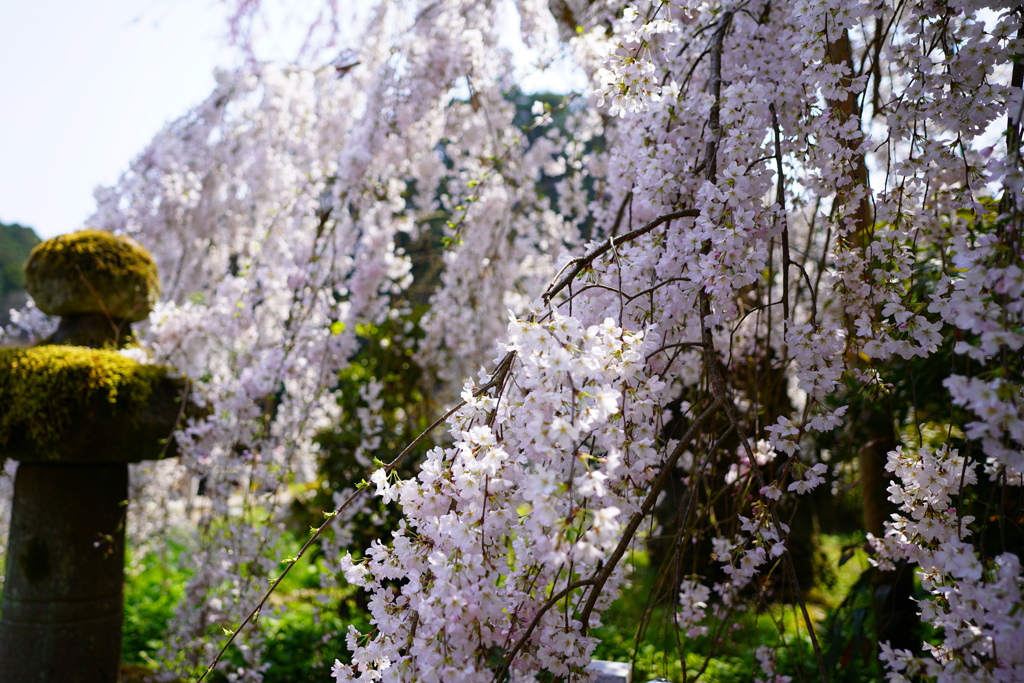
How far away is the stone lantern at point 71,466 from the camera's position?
6.93 ft

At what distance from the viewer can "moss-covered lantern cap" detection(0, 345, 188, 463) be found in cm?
209

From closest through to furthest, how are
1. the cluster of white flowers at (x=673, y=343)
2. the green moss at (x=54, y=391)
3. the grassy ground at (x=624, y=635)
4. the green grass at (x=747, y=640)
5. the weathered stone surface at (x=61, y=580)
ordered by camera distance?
the cluster of white flowers at (x=673, y=343)
the green moss at (x=54, y=391)
the weathered stone surface at (x=61, y=580)
the green grass at (x=747, y=640)
the grassy ground at (x=624, y=635)

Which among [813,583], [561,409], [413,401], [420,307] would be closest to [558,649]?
[561,409]

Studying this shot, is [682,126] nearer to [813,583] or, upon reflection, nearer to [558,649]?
[558,649]

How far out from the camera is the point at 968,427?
2.61ft

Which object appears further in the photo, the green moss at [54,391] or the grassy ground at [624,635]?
the grassy ground at [624,635]

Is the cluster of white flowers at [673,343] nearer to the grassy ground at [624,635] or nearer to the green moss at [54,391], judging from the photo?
the green moss at [54,391]

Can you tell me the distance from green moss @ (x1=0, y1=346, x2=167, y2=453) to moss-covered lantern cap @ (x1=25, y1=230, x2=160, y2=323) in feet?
1.08

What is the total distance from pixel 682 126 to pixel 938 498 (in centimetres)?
95

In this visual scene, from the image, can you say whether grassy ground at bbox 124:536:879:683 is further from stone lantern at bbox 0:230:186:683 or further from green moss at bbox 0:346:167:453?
green moss at bbox 0:346:167:453

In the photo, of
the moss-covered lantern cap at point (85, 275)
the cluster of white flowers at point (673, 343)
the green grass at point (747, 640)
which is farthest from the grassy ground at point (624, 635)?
the moss-covered lantern cap at point (85, 275)

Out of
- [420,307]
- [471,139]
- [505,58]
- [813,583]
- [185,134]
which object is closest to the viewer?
[505,58]

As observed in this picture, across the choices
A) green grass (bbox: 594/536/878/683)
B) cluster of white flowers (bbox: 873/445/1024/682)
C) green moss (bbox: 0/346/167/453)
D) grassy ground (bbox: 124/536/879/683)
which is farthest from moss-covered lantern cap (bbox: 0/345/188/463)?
cluster of white flowers (bbox: 873/445/1024/682)

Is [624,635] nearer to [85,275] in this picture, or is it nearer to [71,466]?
[71,466]
